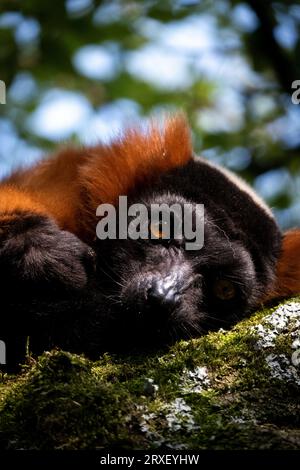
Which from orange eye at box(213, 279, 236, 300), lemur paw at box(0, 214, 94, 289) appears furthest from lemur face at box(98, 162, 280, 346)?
lemur paw at box(0, 214, 94, 289)

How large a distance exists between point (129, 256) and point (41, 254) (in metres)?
1.13

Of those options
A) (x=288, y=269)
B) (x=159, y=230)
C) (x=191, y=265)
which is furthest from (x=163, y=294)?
(x=288, y=269)

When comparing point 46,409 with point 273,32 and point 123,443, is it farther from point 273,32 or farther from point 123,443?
point 273,32

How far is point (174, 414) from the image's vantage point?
13.3 feet

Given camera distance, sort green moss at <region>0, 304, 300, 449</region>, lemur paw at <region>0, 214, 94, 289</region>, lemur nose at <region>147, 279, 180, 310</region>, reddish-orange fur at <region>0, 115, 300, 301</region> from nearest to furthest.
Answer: green moss at <region>0, 304, 300, 449</region>
lemur paw at <region>0, 214, 94, 289</region>
lemur nose at <region>147, 279, 180, 310</region>
reddish-orange fur at <region>0, 115, 300, 301</region>

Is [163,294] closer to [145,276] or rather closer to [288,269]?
[145,276]

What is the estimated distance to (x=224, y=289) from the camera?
6562 millimetres

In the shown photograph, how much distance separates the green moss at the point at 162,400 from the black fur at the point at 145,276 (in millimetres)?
689

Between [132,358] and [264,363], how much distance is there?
91cm

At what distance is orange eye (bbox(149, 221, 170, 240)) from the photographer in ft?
21.2

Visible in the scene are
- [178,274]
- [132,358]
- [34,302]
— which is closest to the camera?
[132,358]

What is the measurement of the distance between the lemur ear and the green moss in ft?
6.53

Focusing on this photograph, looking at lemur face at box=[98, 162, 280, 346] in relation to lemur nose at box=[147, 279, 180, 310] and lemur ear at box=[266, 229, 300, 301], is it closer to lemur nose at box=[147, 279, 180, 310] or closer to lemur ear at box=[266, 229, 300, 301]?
lemur nose at box=[147, 279, 180, 310]

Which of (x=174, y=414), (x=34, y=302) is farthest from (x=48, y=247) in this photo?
(x=174, y=414)
